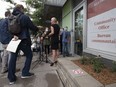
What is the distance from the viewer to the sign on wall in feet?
13.1

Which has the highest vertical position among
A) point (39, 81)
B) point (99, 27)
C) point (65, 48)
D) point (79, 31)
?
point (99, 27)

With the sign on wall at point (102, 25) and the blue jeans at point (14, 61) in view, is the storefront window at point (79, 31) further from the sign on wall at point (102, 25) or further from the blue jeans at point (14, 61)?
the blue jeans at point (14, 61)

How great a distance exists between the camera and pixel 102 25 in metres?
4.55

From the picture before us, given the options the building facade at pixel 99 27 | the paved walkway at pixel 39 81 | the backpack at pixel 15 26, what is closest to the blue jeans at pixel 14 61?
the paved walkway at pixel 39 81

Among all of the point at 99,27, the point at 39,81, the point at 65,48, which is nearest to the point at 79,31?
the point at 65,48

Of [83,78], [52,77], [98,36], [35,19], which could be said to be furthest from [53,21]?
[35,19]

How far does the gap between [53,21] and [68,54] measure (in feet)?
7.45

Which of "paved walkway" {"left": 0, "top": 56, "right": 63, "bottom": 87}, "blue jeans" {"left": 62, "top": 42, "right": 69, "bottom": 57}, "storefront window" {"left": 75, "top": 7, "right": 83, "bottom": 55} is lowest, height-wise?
"paved walkway" {"left": 0, "top": 56, "right": 63, "bottom": 87}

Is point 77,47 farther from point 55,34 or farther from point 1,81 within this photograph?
point 1,81

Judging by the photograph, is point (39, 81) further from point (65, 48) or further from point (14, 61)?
point (65, 48)

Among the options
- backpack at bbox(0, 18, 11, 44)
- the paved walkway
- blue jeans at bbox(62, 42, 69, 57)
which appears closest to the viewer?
the paved walkway

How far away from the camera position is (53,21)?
5801mm

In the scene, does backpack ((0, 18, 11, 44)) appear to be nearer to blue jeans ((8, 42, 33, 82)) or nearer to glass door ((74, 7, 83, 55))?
blue jeans ((8, 42, 33, 82))

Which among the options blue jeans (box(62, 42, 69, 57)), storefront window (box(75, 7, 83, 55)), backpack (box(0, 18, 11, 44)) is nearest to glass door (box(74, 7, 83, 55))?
storefront window (box(75, 7, 83, 55))
